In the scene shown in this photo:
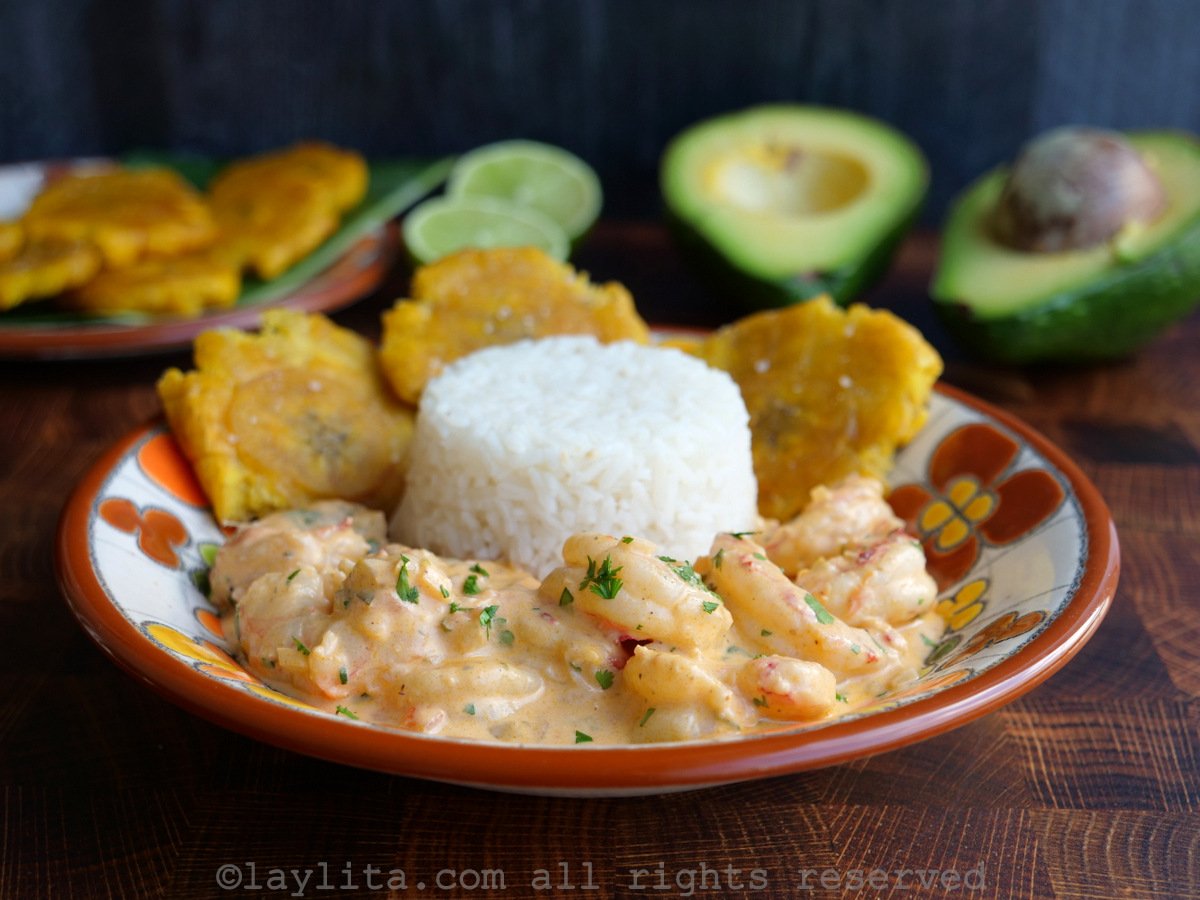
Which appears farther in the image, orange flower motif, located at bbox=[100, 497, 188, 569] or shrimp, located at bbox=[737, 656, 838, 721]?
orange flower motif, located at bbox=[100, 497, 188, 569]

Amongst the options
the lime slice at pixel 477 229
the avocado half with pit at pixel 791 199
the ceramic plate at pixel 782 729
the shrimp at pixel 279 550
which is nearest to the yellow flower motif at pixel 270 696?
the ceramic plate at pixel 782 729

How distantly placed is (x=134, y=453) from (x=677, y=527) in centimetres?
94

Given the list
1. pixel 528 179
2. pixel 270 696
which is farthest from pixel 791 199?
pixel 270 696

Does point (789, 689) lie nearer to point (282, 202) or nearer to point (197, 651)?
point (197, 651)

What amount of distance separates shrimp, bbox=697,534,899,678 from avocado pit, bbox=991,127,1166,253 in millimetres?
1709

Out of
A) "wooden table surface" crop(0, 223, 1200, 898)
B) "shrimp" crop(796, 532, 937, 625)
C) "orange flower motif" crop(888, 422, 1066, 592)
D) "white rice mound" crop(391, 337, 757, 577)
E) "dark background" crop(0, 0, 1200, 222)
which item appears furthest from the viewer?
"dark background" crop(0, 0, 1200, 222)

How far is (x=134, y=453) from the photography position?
2090 millimetres

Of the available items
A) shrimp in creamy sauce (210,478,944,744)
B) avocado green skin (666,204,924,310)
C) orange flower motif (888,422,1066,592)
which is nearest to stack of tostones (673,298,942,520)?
orange flower motif (888,422,1066,592)

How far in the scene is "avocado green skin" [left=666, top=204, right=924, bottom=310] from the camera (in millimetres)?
3059

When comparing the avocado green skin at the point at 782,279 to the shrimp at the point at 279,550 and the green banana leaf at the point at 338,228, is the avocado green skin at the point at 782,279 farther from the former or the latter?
the shrimp at the point at 279,550

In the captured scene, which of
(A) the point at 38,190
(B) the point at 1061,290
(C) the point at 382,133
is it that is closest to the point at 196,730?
(B) the point at 1061,290

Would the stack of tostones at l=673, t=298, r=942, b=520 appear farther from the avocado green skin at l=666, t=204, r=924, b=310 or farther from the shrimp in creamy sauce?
the avocado green skin at l=666, t=204, r=924, b=310

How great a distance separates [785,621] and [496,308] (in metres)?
1.17

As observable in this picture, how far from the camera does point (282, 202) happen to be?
349 cm
